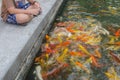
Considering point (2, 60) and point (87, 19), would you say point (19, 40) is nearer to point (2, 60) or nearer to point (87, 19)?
point (2, 60)

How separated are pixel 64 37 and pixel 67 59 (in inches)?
34.5

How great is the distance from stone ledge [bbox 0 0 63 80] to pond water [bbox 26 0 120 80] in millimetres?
303

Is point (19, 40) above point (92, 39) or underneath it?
above

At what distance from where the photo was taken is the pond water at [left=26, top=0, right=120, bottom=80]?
496cm

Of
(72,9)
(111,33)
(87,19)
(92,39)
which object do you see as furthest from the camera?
(72,9)

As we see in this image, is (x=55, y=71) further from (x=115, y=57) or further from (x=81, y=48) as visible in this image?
(x=115, y=57)

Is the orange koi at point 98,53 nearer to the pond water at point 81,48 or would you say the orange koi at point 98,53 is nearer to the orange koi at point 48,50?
the pond water at point 81,48

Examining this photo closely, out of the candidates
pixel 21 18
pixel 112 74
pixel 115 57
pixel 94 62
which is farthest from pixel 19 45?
pixel 115 57

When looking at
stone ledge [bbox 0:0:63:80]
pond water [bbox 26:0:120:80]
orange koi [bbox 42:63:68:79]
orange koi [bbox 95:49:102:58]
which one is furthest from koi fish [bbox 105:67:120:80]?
stone ledge [bbox 0:0:63:80]

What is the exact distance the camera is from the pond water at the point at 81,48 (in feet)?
16.3

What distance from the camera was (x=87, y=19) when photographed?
722cm

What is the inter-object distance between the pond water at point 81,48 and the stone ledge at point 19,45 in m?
0.30

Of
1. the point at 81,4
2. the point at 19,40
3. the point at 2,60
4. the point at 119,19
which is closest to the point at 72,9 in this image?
the point at 81,4

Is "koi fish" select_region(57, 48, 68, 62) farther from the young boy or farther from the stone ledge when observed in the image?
the young boy
